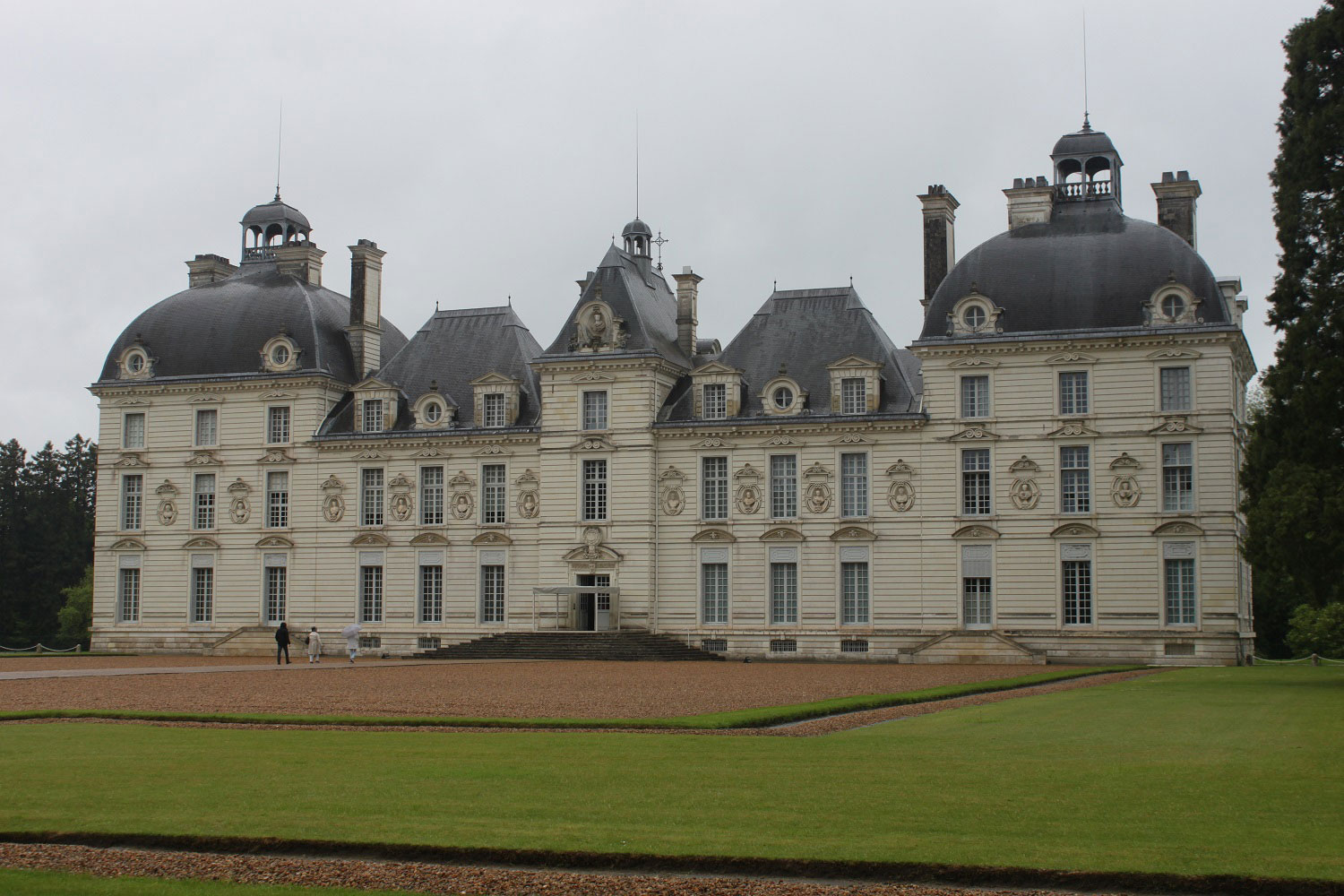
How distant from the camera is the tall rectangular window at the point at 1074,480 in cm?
4503

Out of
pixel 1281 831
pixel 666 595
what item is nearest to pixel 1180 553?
pixel 666 595

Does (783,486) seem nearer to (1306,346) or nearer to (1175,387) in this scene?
(1175,387)

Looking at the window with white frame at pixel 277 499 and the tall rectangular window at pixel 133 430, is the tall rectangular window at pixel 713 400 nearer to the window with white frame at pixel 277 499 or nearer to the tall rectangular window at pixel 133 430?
the window with white frame at pixel 277 499

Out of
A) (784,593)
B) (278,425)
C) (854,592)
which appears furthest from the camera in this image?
(278,425)

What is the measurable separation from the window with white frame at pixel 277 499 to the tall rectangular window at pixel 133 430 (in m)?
5.16

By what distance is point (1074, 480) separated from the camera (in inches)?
1778

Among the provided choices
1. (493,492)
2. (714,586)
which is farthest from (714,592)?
(493,492)

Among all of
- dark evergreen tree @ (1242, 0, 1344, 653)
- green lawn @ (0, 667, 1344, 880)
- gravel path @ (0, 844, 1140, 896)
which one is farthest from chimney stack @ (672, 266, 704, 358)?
gravel path @ (0, 844, 1140, 896)

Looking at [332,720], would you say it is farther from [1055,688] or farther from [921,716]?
[1055,688]

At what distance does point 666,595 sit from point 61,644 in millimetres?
39298

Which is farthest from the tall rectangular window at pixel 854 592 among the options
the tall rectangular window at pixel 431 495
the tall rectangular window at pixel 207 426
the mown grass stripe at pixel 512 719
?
the tall rectangular window at pixel 207 426

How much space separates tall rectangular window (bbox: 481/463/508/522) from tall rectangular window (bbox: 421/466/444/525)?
4.86 ft

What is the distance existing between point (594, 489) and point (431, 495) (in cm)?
575

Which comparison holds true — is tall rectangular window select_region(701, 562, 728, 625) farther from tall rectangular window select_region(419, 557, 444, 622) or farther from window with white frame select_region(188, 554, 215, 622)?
window with white frame select_region(188, 554, 215, 622)
